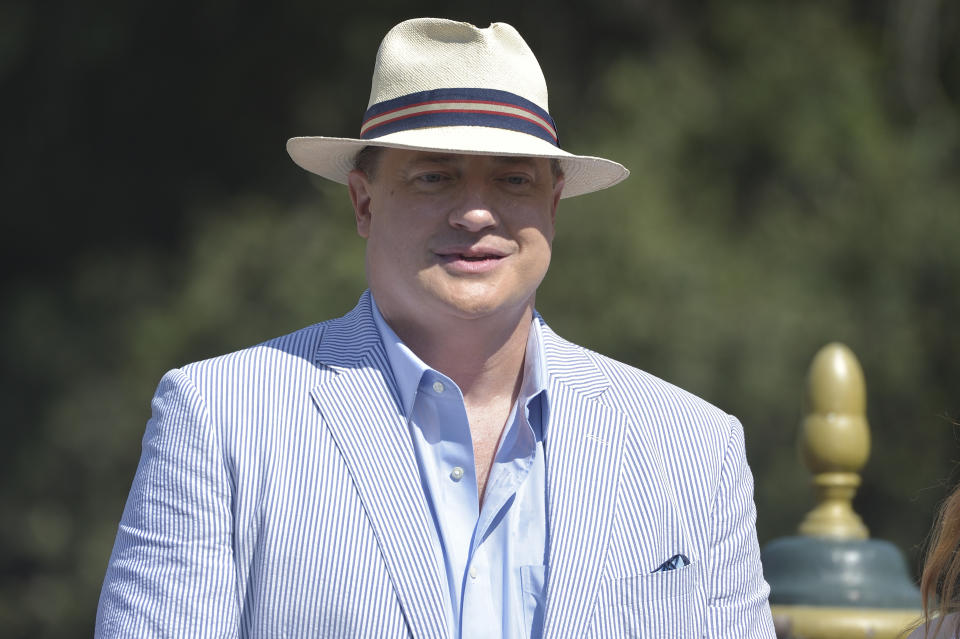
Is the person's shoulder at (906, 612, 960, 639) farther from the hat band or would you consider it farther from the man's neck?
the hat band

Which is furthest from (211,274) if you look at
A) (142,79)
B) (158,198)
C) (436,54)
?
(436,54)

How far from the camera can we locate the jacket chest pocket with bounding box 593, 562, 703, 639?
6.41 feet

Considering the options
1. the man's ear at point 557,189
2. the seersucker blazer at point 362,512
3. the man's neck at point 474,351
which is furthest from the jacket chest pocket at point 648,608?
the man's ear at point 557,189

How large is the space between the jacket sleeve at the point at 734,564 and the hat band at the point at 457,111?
24.6 inches

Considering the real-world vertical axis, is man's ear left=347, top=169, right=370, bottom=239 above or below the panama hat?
below

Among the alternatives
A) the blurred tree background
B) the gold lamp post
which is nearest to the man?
the gold lamp post

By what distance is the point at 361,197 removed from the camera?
7.44ft

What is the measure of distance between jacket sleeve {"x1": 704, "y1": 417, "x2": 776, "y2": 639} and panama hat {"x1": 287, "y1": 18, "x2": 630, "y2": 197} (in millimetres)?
566

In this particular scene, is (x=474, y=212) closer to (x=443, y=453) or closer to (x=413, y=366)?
(x=413, y=366)

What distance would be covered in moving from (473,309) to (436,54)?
1.40 feet

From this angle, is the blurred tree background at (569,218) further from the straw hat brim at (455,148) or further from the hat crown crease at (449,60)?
the hat crown crease at (449,60)

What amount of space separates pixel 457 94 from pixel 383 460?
0.60 meters

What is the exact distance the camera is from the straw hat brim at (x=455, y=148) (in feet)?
6.69

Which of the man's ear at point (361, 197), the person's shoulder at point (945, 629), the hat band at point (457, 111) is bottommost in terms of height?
the person's shoulder at point (945, 629)
